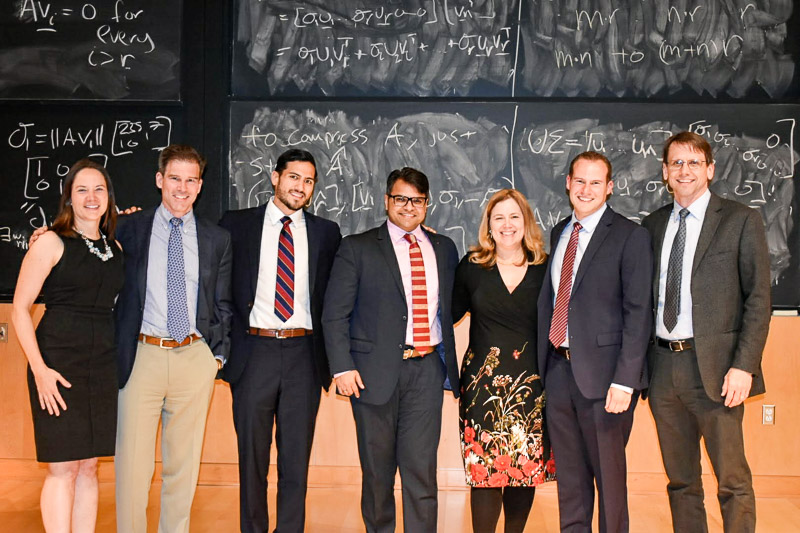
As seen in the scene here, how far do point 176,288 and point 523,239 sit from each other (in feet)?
5.17

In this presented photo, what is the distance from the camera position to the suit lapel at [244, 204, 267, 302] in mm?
3377

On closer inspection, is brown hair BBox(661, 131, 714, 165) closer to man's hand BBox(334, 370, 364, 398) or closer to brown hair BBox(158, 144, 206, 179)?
man's hand BBox(334, 370, 364, 398)

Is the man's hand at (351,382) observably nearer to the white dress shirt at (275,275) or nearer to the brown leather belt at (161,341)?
the white dress shirt at (275,275)

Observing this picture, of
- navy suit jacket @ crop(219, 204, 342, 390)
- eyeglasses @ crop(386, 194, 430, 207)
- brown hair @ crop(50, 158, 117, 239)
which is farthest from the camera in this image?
navy suit jacket @ crop(219, 204, 342, 390)

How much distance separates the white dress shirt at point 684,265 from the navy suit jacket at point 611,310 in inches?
5.1

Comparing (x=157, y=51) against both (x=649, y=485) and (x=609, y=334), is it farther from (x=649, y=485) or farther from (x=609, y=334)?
(x=649, y=485)

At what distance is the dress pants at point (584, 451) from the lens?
3.05 m

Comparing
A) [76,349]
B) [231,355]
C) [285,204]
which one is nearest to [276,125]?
[285,204]

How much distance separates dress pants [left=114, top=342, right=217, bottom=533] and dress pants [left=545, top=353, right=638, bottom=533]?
1557 millimetres

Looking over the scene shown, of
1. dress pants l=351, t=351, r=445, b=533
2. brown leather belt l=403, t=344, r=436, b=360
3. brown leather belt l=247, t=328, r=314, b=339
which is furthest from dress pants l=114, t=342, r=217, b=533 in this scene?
brown leather belt l=403, t=344, r=436, b=360

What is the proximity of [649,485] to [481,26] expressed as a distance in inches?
120

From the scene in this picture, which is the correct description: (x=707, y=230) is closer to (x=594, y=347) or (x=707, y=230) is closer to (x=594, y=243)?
(x=594, y=243)

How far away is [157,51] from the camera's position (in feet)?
15.1

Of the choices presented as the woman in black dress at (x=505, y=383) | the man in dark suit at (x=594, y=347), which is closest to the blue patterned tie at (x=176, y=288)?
the woman in black dress at (x=505, y=383)
